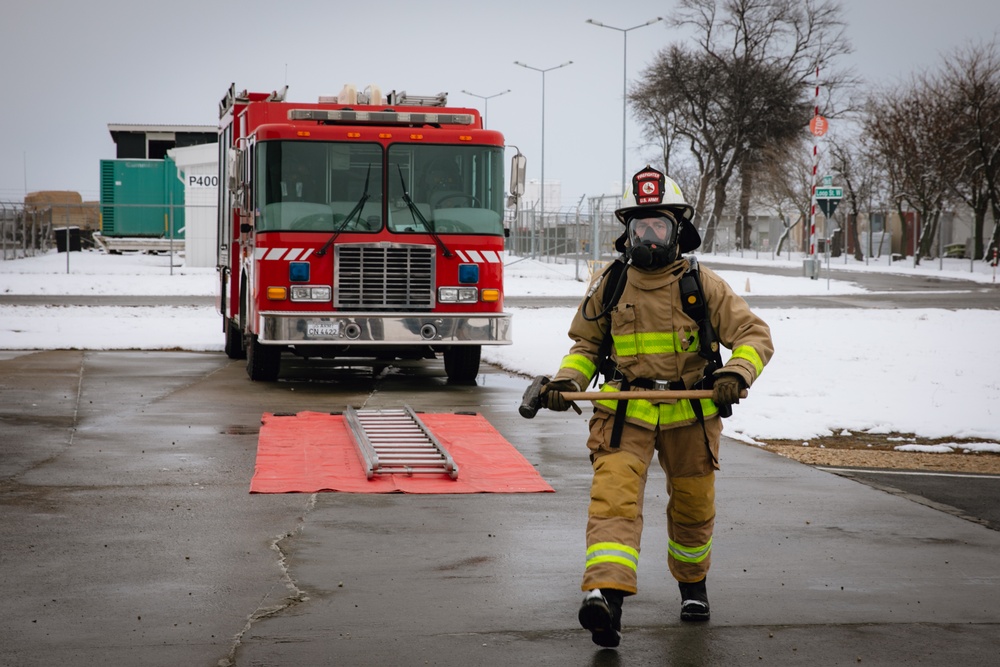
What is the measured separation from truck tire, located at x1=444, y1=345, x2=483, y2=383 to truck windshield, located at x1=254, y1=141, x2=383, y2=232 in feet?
6.04

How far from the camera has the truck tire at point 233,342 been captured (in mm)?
17891

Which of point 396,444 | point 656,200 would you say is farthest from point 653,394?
point 396,444

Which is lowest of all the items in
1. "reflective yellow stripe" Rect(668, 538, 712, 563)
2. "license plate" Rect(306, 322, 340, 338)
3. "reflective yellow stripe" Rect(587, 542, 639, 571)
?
"reflective yellow stripe" Rect(668, 538, 712, 563)

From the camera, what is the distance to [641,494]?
5.28 meters

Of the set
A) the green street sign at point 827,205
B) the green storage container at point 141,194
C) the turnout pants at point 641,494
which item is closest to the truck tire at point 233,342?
the turnout pants at point 641,494

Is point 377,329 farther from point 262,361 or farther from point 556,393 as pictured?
point 556,393

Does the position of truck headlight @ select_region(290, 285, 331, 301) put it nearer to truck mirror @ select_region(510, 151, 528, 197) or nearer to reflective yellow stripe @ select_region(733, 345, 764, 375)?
truck mirror @ select_region(510, 151, 528, 197)

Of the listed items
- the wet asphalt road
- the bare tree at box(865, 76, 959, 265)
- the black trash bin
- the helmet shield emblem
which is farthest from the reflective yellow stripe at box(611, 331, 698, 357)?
the black trash bin

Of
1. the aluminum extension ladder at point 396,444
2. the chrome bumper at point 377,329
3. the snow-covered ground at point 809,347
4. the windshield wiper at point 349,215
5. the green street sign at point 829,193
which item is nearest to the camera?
the aluminum extension ladder at point 396,444

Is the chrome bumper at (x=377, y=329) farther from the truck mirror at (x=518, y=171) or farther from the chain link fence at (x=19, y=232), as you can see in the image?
the chain link fence at (x=19, y=232)

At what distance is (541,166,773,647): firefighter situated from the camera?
5277 mm

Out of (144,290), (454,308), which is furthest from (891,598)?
(144,290)

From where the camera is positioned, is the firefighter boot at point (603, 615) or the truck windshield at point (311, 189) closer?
the firefighter boot at point (603, 615)

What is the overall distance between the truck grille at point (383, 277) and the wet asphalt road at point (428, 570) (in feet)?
12.8
